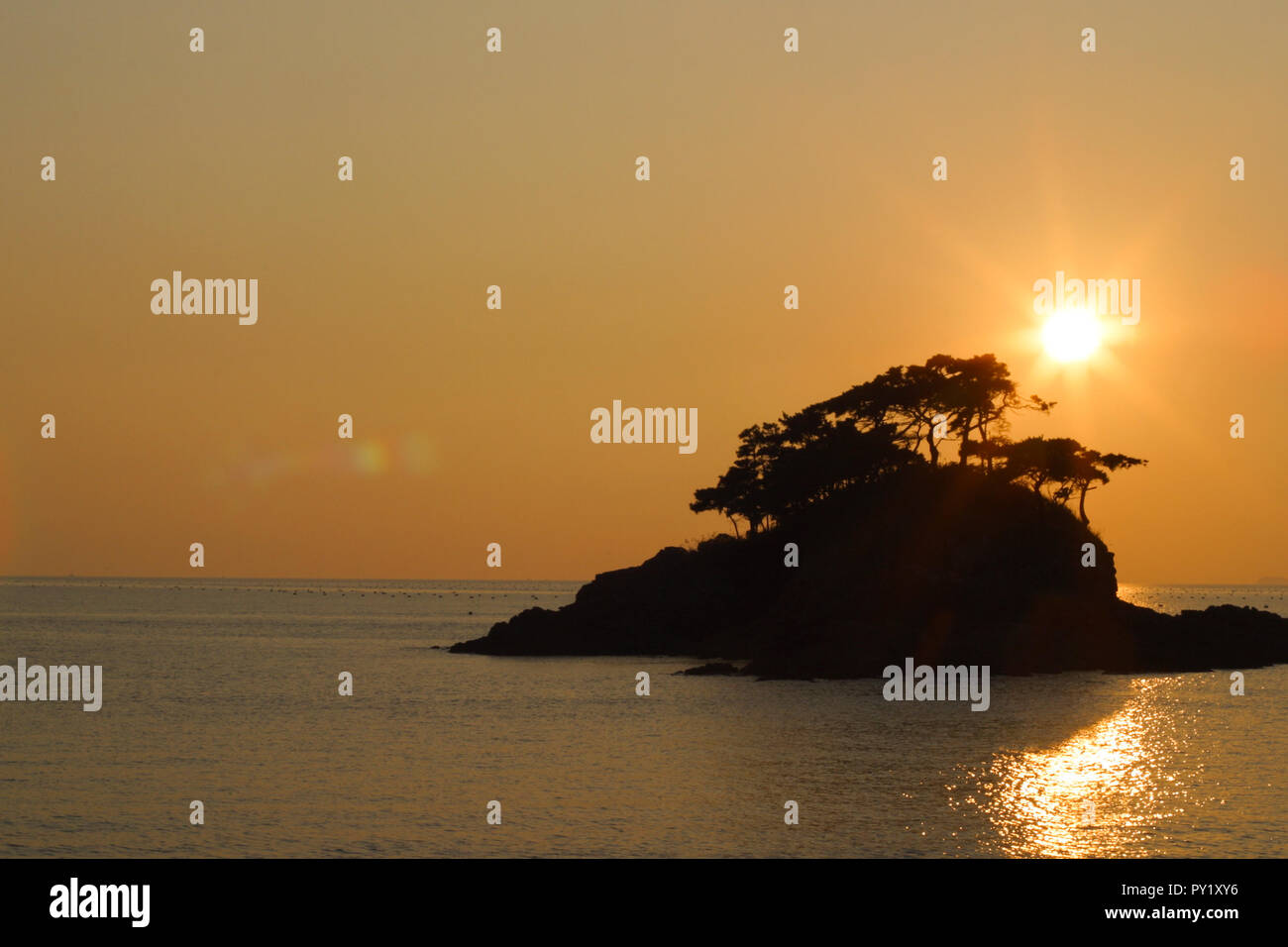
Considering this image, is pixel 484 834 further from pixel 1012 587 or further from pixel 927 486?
pixel 927 486

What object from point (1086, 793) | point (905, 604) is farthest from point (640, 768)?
point (905, 604)

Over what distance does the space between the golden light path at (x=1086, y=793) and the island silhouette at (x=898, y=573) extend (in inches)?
831

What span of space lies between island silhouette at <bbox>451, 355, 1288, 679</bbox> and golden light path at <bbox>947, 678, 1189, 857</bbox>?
69.2ft

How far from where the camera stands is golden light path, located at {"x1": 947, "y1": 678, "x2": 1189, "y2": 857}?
31391mm

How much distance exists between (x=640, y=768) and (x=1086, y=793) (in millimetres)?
14284

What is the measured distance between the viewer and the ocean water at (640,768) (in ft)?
103

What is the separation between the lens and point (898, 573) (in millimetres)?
77375

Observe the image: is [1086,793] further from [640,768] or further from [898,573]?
[898,573]

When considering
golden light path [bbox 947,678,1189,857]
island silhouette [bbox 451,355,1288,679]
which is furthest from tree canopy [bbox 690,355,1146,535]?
golden light path [bbox 947,678,1189,857]

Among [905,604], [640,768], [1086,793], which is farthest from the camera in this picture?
[905,604]

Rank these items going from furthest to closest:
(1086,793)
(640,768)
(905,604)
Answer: (905,604)
(640,768)
(1086,793)

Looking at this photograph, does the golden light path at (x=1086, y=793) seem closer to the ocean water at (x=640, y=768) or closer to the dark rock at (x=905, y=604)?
the ocean water at (x=640, y=768)

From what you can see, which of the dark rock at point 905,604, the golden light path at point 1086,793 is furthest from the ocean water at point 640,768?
the dark rock at point 905,604
